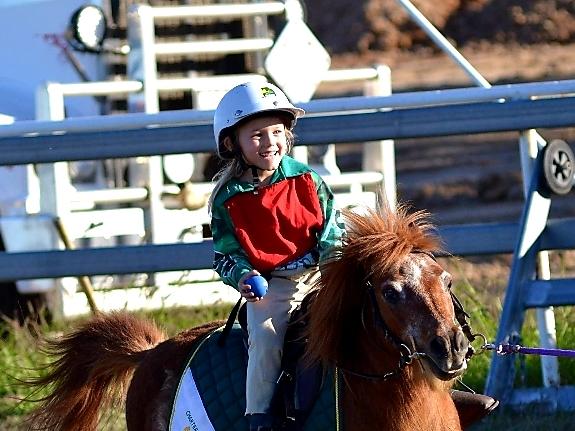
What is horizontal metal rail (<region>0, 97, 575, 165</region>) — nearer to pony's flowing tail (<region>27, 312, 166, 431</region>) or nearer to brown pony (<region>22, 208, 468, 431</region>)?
pony's flowing tail (<region>27, 312, 166, 431</region>)

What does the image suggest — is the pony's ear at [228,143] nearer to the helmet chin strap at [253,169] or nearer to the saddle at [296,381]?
the helmet chin strap at [253,169]

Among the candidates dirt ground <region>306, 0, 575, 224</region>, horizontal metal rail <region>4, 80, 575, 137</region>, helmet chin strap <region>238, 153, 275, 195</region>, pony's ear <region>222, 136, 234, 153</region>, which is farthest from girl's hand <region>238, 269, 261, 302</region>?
dirt ground <region>306, 0, 575, 224</region>

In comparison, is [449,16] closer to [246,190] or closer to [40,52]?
[40,52]

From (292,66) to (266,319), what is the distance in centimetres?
469

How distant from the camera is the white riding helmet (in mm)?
4566

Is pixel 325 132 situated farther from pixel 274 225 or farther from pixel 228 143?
pixel 274 225

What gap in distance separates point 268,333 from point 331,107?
2.31 metres

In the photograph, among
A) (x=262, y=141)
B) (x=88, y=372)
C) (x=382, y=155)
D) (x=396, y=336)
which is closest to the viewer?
(x=396, y=336)

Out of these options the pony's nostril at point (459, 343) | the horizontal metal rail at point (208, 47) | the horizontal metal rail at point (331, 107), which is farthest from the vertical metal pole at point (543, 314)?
the horizontal metal rail at point (208, 47)

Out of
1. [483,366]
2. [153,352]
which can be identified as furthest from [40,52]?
[153,352]

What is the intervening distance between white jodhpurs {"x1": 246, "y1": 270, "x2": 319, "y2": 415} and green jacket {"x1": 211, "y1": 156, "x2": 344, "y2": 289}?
0.08 meters

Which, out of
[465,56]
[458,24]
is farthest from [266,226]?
[458,24]

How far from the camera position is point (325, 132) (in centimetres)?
655

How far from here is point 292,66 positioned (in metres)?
9.11
